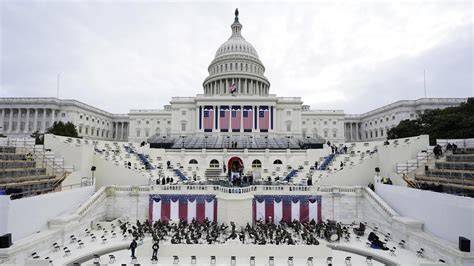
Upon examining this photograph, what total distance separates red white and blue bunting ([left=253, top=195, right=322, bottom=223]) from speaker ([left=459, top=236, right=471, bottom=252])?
12534 mm

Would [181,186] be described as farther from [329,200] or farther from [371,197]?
[371,197]

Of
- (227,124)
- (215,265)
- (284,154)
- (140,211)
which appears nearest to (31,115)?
(227,124)

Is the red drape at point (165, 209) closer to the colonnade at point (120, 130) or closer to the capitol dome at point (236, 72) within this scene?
the capitol dome at point (236, 72)

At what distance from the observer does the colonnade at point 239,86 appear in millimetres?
79562

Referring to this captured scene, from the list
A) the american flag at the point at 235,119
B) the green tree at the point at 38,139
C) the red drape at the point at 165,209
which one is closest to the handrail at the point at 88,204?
the red drape at the point at 165,209

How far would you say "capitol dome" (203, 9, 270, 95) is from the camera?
79.6 metres

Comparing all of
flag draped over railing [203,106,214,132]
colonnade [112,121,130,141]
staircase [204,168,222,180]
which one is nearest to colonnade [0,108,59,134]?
colonnade [112,121,130,141]

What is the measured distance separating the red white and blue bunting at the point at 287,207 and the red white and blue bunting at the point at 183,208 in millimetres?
4676

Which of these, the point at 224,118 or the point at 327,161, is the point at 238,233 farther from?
the point at 224,118

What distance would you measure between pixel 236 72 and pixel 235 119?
2080 centimetres

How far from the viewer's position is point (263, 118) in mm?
66250

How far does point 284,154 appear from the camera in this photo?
43562 mm

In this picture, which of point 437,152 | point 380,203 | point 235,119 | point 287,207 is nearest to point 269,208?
point 287,207

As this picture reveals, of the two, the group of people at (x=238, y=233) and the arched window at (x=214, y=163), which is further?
the arched window at (x=214, y=163)
